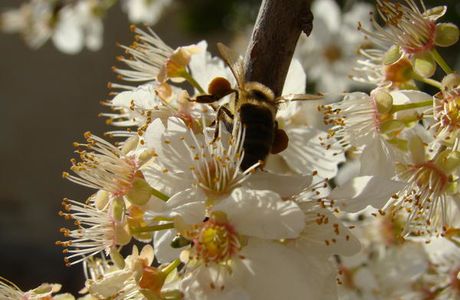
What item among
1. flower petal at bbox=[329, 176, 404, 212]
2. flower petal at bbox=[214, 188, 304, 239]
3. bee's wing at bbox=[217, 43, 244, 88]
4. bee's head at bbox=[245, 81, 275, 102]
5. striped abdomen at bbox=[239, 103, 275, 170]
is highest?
bee's wing at bbox=[217, 43, 244, 88]

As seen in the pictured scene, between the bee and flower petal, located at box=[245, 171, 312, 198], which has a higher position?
the bee

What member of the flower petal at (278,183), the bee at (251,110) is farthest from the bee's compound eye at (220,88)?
the flower petal at (278,183)

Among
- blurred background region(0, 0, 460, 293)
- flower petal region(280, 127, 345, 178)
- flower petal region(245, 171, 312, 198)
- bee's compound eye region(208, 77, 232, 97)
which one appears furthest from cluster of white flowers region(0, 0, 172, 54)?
blurred background region(0, 0, 460, 293)

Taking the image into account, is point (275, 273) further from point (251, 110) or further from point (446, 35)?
point (446, 35)

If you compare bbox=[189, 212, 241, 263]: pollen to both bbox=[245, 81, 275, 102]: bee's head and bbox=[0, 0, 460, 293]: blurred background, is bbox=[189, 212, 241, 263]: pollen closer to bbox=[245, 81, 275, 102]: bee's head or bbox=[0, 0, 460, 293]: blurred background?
bbox=[245, 81, 275, 102]: bee's head

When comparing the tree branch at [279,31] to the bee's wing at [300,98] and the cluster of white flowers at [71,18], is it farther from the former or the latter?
the cluster of white flowers at [71,18]

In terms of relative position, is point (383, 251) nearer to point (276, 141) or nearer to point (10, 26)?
point (276, 141)
